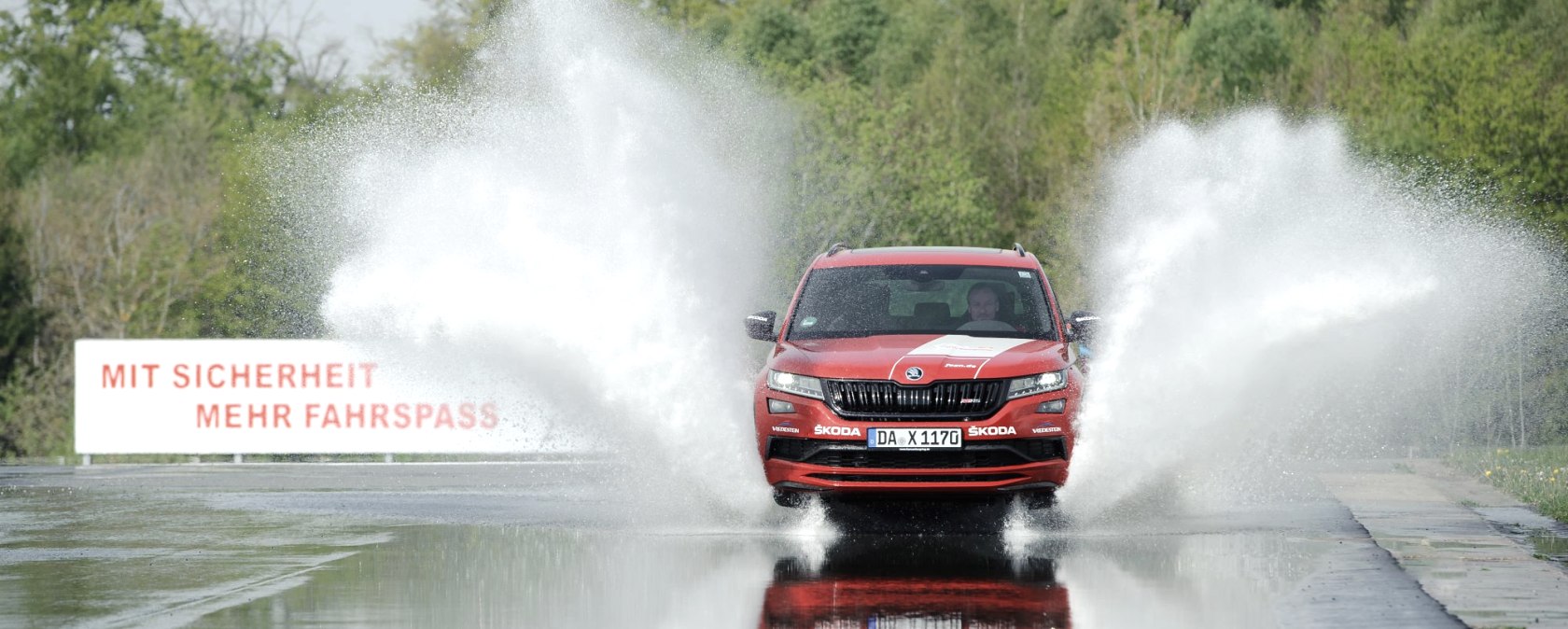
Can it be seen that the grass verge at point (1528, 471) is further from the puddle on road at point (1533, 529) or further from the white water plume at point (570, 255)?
the white water plume at point (570, 255)

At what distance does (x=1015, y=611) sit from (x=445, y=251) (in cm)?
1019

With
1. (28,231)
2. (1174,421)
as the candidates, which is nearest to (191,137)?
(28,231)

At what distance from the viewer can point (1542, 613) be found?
33.7 ft

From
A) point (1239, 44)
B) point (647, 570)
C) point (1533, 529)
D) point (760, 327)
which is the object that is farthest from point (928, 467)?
point (1239, 44)

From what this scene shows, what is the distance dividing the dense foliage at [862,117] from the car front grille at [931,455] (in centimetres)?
1723

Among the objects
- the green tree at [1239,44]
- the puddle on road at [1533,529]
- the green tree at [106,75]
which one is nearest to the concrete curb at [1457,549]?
the puddle on road at [1533,529]

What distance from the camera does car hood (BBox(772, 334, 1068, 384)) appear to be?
44.8 feet

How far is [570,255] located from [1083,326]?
4835mm

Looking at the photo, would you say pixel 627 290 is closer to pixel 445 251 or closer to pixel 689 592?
pixel 445 251

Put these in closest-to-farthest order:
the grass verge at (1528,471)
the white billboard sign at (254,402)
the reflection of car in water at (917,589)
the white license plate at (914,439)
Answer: the reflection of car in water at (917,589)
the white license plate at (914,439)
the grass verge at (1528,471)
the white billboard sign at (254,402)

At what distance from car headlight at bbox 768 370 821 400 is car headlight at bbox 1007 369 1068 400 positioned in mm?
1142

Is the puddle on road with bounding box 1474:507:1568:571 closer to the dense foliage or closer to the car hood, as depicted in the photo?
the car hood

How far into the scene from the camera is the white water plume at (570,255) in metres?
16.1

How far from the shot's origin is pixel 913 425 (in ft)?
44.5
